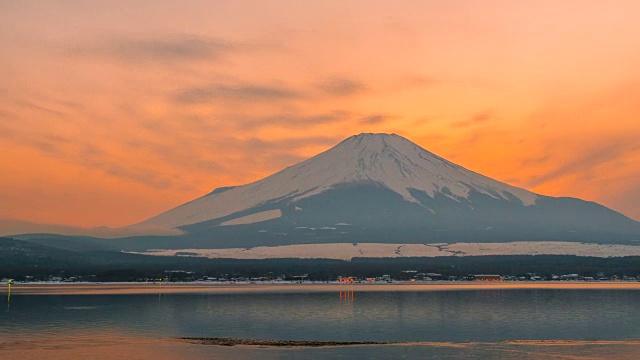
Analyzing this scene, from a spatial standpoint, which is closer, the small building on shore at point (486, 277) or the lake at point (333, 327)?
the lake at point (333, 327)

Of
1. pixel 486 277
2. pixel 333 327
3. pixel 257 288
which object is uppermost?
pixel 486 277

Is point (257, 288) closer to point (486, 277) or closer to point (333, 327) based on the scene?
point (486, 277)

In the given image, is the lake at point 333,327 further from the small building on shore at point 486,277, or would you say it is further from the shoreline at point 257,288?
the small building on shore at point 486,277

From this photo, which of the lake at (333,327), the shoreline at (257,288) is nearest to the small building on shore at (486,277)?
the shoreline at (257,288)

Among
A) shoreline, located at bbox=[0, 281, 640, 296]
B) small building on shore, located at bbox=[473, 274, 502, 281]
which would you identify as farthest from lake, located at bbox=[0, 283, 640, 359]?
small building on shore, located at bbox=[473, 274, 502, 281]

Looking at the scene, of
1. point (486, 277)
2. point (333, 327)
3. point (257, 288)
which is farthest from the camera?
point (486, 277)

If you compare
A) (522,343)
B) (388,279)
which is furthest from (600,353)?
(388,279)

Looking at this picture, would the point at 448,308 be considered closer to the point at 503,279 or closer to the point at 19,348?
the point at 19,348

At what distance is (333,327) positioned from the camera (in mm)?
64500

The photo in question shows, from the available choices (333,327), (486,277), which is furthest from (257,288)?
(333,327)

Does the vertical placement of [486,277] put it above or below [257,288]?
above

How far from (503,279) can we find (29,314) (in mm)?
132894

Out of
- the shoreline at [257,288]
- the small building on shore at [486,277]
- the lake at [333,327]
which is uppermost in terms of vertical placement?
the small building on shore at [486,277]

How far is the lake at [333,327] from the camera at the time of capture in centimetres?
4897
